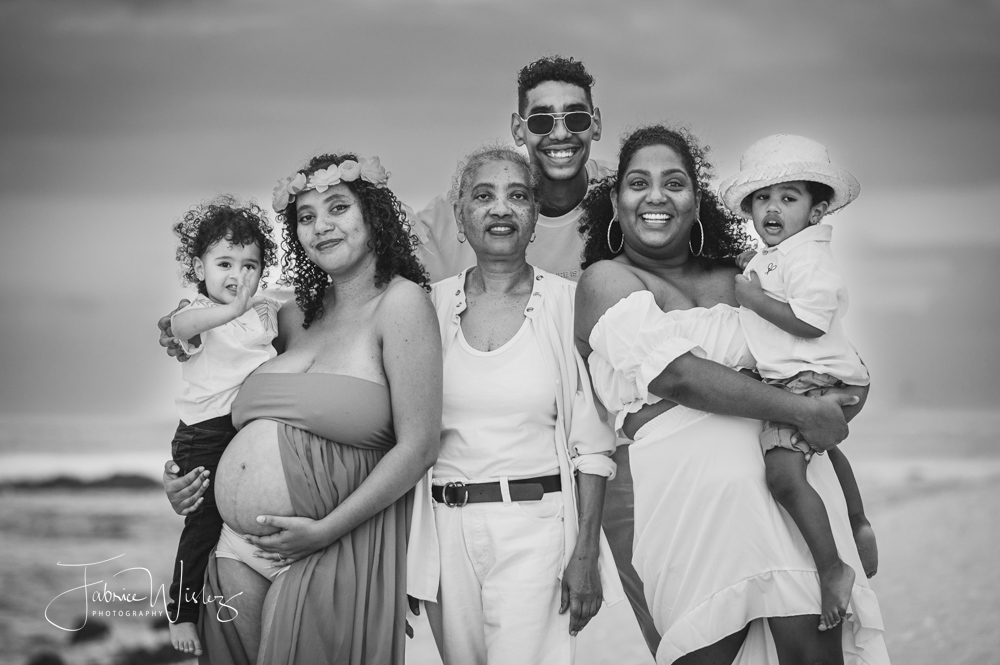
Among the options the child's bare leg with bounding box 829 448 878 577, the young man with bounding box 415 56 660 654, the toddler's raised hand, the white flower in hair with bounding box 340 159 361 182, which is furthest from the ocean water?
the child's bare leg with bounding box 829 448 878 577

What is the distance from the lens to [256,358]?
3139mm

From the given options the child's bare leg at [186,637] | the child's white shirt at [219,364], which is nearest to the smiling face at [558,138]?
the child's white shirt at [219,364]

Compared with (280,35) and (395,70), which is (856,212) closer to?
(395,70)

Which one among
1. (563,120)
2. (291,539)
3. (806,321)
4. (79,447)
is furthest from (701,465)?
(79,447)

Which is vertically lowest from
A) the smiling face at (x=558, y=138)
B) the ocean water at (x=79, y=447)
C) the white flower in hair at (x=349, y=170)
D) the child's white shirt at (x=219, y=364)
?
the ocean water at (x=79, y=447)

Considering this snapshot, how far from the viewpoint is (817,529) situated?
2672 mm

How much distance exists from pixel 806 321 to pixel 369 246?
1.38m

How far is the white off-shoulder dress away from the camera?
270 cm

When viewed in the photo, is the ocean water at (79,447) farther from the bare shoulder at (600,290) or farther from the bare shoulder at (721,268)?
the bare shoulder at (721,268)

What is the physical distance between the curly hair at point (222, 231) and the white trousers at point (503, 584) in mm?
1129

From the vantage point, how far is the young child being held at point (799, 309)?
269 centimetres

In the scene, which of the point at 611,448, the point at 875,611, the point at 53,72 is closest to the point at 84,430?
the point at 53,72

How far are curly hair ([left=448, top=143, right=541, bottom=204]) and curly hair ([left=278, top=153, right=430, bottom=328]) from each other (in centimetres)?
25

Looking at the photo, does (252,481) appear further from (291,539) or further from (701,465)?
(701,465)
